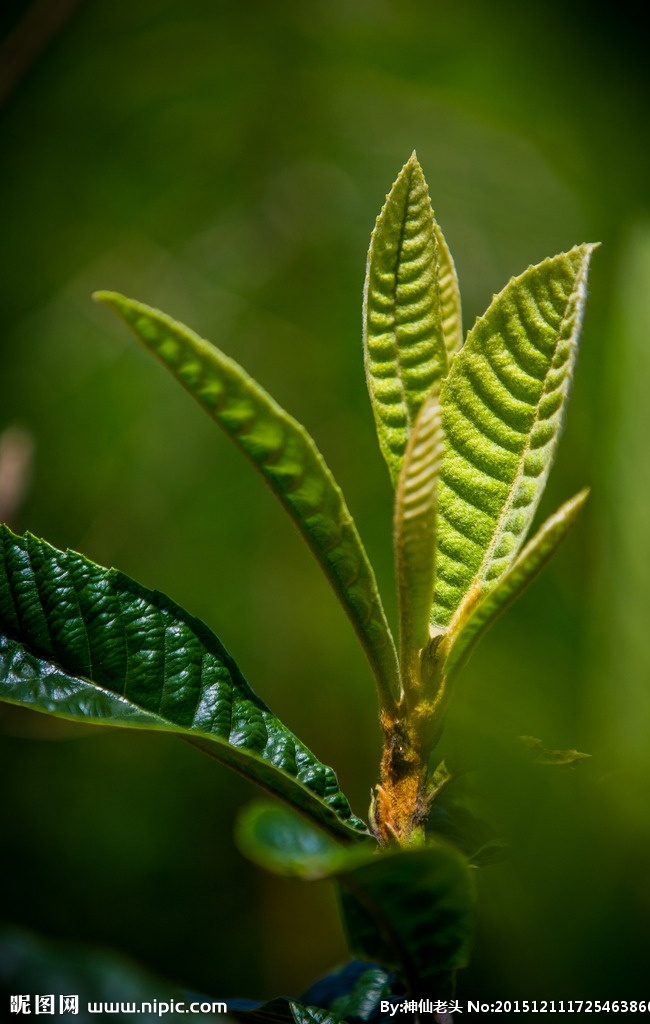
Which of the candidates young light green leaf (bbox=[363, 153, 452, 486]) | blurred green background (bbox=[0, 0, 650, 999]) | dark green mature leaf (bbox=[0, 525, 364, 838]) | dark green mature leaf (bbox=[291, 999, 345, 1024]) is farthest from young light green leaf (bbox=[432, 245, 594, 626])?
blurred green background (bbox=[0, 0, 650, 999])

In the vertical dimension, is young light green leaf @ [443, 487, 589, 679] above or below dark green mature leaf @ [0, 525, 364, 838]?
above

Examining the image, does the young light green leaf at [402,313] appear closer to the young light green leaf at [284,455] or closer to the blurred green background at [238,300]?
the young light green leaf at [284,455]

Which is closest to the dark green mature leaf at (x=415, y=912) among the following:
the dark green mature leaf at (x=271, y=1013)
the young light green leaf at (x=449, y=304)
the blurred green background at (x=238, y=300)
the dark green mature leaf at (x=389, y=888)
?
the dark green mature leaf at (x=389, y=888)

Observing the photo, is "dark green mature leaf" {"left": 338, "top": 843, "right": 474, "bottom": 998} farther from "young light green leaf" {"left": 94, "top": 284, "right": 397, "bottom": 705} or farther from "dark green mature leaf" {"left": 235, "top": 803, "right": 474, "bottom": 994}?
"young light green leaf" {"left": 94, "top": 284, "right": 397, "bottom": 705}

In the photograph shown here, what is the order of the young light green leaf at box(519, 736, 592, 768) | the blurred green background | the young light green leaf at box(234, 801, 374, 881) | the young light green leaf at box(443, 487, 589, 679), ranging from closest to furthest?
the young light green leaf at box(234, 801, 374, 881), the young light green leaf at box(443, 487, 589, 679), the young light green leaf at box(519, 736, 592, 768), the blurred green background

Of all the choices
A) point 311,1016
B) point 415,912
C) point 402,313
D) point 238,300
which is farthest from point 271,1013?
point 238,300

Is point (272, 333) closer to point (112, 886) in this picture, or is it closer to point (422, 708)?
point (112, 886)
